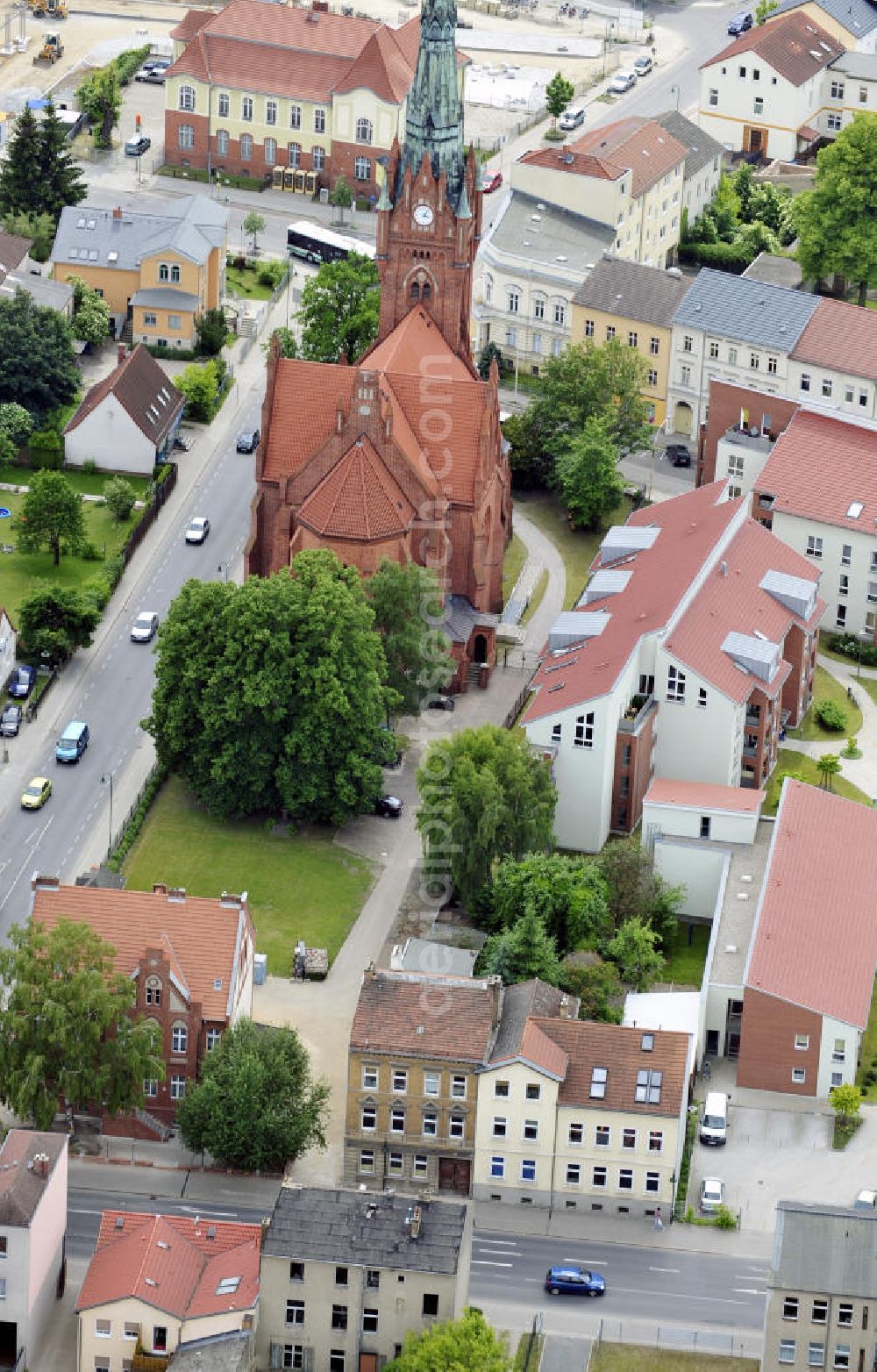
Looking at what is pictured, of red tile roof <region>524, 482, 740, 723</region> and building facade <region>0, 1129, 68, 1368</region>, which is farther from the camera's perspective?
red tile roof <region>524, 482, 740, 723</region>

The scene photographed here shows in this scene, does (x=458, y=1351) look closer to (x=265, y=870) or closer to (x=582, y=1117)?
(x=582, y=1117)

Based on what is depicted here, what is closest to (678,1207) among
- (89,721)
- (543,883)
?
(543,883)

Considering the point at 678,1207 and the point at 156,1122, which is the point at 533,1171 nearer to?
the point at 678,1207

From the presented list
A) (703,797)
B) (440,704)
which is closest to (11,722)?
(440,704)

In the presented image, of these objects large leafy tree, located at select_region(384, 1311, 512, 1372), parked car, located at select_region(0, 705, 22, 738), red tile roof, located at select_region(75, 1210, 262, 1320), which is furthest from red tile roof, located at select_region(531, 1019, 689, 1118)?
parked car, located at select_region(0, 705, 22, 738)

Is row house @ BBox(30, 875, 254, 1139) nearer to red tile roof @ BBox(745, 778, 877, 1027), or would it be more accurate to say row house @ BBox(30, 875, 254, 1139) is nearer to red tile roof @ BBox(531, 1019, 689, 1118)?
red tile roof @ BBox(531, 1019, 689, 1118)

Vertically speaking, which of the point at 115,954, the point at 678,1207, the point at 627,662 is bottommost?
the point at 678,1207
